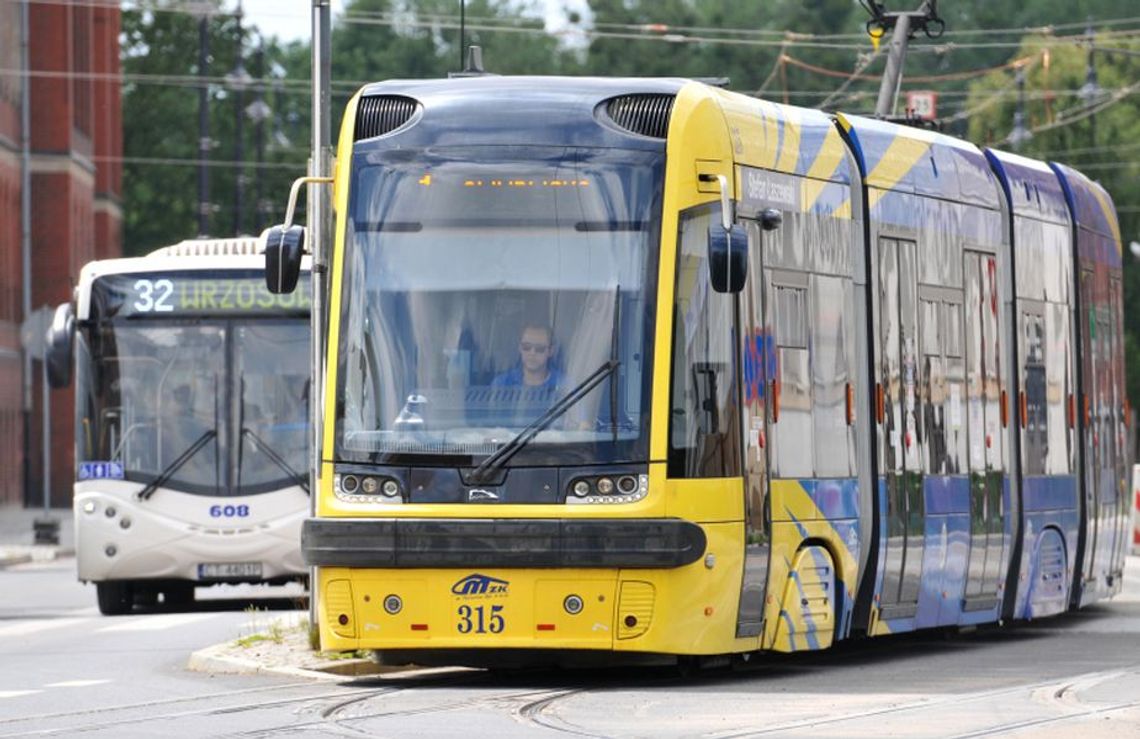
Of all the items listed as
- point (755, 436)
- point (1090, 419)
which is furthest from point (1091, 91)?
point (755, 436)

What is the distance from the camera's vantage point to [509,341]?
16.8 metres

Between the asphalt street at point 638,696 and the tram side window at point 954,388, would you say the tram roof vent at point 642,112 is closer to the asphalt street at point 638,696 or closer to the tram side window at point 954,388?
the asphalt street at point 638,696

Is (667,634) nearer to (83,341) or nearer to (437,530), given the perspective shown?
(437,530)

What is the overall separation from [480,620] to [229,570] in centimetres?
1111

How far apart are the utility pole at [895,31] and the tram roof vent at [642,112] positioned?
40.4 ft

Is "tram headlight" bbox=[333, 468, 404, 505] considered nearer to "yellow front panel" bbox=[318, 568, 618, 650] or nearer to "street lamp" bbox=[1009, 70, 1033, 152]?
"yellow front panel" bbox=[318, 568, 618, 650]

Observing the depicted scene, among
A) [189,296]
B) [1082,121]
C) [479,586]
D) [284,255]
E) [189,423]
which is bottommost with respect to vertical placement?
[479,586]

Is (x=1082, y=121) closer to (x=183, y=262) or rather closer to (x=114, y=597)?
(x=114, y=597)

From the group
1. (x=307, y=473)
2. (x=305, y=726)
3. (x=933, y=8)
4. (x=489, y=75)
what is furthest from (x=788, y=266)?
(x=933, y=8)

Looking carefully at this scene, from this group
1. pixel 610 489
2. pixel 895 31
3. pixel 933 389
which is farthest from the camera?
pixel 895 31

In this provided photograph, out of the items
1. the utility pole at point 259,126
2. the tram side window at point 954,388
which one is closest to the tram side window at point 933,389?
the tram side window at point 954,388

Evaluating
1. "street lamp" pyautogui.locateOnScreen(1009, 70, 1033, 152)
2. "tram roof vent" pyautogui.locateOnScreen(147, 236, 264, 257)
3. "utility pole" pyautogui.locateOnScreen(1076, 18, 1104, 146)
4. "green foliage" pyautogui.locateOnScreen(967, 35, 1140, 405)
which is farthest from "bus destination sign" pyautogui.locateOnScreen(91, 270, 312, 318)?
"green foliage" pyautogui.locateOnScreen(967, 35, 1140, 405)

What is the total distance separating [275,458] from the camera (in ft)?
90.4

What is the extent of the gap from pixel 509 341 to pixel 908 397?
13.6 ft
